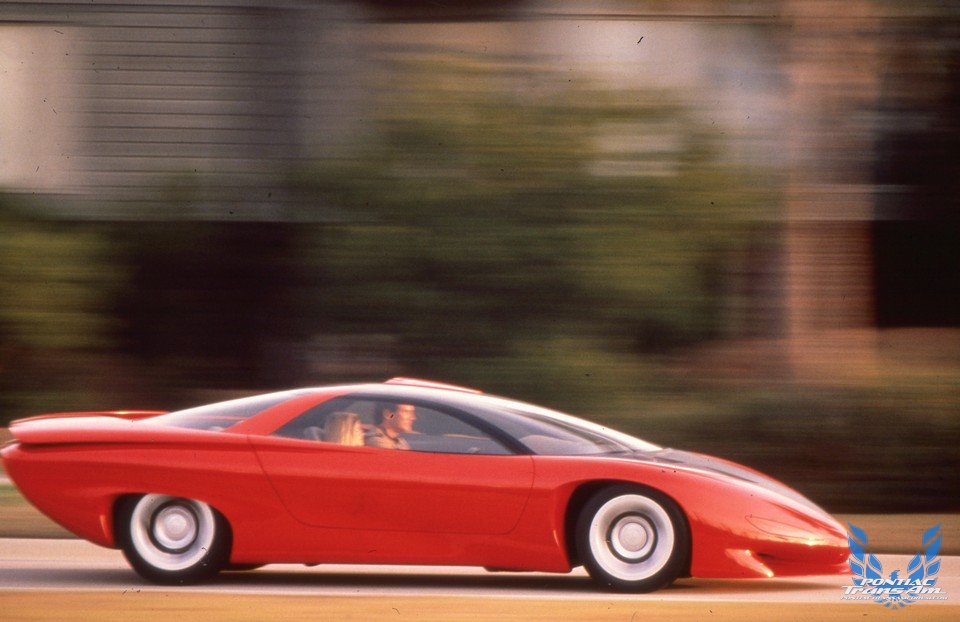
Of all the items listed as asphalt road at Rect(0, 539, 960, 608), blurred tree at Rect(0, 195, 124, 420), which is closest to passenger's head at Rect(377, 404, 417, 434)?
asphalt road at Rect(0, 539, 960, 608)

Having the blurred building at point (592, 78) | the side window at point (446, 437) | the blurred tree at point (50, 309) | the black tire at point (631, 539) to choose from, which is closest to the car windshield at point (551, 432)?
the side window at point (446, 437)

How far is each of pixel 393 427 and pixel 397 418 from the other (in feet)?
0.19

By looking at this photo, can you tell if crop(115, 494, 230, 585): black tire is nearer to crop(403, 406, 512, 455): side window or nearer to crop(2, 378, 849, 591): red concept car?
crop(2, 378, 849, 591): red concept car

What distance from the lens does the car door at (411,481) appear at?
22.0 feet

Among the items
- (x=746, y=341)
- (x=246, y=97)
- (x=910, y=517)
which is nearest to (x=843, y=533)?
(x=910, y=517)

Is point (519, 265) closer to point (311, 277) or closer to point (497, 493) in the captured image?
point (311, 277)

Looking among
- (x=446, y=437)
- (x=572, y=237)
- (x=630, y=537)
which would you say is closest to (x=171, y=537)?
(x=446, y=437)

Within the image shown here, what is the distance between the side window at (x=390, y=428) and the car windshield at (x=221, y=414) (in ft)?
0.74

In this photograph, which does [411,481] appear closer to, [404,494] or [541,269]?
[404,494]

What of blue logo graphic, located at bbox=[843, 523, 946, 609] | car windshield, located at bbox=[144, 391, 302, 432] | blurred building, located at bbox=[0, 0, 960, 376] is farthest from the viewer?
blurred building, located at bbox=[0, 0, 960, 376]

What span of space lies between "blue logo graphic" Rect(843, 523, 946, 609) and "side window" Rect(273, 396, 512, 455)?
1.97 m

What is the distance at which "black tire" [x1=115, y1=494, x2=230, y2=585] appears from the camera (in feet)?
22.6

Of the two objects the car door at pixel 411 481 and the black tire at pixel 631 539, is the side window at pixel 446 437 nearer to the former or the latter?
the car door at pixel 411 481

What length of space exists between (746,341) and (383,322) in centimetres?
359
